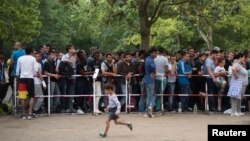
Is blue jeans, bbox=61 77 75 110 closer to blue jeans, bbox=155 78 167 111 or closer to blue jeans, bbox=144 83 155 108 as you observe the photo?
blue jeans, bbox=144 83 155 108

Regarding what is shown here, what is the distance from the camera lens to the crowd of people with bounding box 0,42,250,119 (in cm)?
1805

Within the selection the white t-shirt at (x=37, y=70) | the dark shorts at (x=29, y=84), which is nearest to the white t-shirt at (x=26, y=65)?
the dark shorts at (x=29, y=84)

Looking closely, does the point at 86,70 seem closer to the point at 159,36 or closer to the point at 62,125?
the point at 62,125

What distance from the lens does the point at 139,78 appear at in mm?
18953

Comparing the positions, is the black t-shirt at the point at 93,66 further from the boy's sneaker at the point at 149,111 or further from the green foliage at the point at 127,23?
the green foliage at the point at 127,23

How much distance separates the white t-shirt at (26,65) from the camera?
1689 cm

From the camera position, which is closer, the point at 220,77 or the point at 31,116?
the point at 31,116

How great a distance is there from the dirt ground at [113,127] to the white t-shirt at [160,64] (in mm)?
1353

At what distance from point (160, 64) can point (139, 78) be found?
3.48ft

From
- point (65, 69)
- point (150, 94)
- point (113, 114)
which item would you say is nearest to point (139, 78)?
point (150, 94)

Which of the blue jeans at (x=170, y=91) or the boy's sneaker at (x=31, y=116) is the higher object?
the blue jeans at (x=170, y=91)

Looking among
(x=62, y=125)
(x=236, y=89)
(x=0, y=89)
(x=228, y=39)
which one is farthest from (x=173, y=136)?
(x=228, y=39)

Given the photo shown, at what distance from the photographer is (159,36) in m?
45.8

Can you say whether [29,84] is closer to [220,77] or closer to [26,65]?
[26,65]
